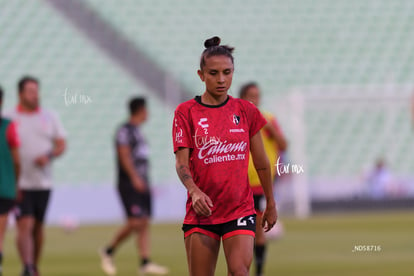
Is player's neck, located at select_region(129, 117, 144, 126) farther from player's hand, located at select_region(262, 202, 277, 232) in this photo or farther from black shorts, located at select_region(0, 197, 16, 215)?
player's hand, located at select_region(262, 202, 277, 232)

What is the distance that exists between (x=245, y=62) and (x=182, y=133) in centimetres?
2403

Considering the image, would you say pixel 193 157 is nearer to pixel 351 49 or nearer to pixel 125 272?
pixel 125 272

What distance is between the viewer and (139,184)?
11570 millimetres

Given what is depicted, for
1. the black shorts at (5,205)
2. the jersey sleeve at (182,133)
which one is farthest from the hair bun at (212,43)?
the black shorts at (5,205)

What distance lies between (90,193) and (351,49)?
10.1m

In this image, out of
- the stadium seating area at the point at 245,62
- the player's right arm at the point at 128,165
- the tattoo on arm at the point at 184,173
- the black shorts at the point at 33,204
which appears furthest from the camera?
the stadium seating area at the point at 245,62

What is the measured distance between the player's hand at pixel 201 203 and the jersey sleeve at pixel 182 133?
0.37 metres

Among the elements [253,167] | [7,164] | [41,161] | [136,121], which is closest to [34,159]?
[41,161]

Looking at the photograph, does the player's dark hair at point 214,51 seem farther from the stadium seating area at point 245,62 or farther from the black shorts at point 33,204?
the stadium seating area at point 245,62

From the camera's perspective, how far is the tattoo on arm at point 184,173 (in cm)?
564

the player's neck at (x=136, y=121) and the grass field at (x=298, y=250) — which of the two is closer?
the grass field at (x=298, y=250)

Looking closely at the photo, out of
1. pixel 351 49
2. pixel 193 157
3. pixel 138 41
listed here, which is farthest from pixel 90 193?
pixel 193 157

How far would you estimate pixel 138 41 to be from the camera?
29625 mm

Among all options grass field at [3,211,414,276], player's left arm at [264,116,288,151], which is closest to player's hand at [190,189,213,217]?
player's left arm at [264,116,288,151]
